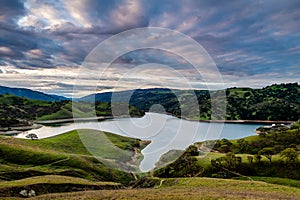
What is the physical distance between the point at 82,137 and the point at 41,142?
72.0 feet

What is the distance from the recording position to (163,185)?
145 ft

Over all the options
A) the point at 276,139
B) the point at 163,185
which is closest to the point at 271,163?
the point at 163,185

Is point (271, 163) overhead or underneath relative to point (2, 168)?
underneath

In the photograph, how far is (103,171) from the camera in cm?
6544

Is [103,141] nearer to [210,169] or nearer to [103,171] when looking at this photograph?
[103,171]

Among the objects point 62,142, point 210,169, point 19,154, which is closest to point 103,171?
point 19,154

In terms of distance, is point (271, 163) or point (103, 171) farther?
point (103, 171)

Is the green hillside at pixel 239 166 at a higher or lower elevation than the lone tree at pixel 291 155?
lower

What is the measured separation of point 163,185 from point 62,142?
214 feet

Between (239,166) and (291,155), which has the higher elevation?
(291,155)

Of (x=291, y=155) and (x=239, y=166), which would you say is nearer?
(x=291, y=155)

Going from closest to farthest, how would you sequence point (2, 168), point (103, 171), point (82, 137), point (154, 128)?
point (2, 168)
point (103, 171)
point (82, 137)
point (154, 128)

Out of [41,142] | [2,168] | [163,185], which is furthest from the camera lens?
[41,142]

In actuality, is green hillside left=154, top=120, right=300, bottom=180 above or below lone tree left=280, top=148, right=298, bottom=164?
below
